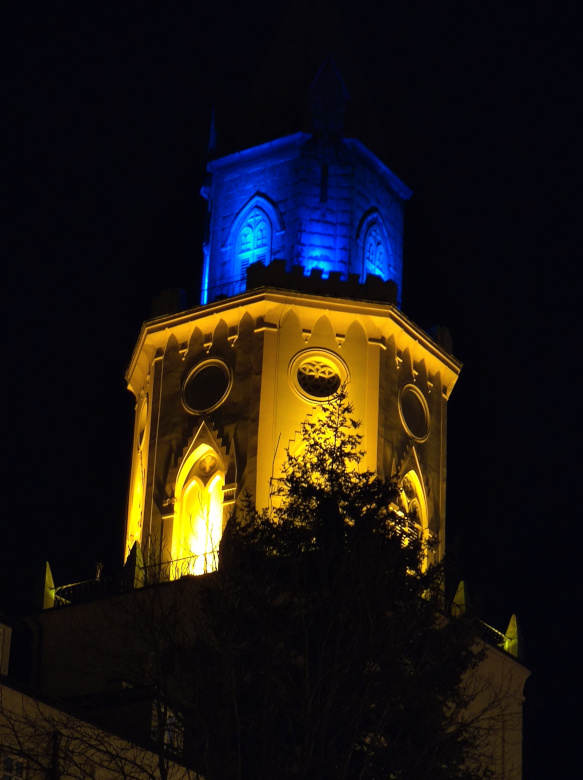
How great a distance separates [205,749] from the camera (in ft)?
104

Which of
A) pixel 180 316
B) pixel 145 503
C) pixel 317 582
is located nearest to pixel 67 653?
pixel 145 503

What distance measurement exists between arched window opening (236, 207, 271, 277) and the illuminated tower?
3cm

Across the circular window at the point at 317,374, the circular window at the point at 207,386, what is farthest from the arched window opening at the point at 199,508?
the circular window at the point at 317,374

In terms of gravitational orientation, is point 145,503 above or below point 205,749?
above

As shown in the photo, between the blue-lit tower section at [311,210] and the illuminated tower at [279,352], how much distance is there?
0.04m

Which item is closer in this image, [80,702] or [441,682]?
[441,682]

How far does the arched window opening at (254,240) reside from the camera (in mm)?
49188

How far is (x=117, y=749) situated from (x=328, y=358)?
543 inches

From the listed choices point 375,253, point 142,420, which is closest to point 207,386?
point 142,420

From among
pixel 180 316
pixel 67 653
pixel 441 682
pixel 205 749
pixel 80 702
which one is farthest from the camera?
pixel 180 316

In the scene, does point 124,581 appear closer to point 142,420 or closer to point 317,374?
point 142,420

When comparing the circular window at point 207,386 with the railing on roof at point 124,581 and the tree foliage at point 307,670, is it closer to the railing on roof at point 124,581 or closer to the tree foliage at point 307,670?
the railing on roof at point 124,581

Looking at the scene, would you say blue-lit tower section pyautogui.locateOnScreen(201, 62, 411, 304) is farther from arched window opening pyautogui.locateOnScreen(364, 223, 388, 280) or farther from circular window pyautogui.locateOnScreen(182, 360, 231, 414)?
circular window pyautogui.locateOnScreen(182, 360, 231, 414)

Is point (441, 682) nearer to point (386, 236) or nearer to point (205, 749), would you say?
point (205, 749)
